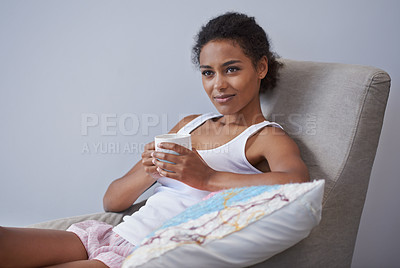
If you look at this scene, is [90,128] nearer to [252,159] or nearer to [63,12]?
[63,12]

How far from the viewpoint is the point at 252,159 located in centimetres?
122

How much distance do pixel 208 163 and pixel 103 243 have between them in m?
0.41

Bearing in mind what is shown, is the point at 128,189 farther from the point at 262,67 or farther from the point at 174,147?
the point at 262,67

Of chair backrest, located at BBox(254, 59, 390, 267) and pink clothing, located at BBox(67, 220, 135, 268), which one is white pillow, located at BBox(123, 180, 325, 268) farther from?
pink clothing, located at BBox(67, 220, 135, 268)

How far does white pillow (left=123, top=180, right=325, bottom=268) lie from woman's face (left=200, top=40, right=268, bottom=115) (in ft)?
1.61

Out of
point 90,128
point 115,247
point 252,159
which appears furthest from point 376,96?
point 90,128

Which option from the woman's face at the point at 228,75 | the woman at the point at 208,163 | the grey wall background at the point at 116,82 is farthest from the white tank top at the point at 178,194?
the grey wall background at the point at 116,82

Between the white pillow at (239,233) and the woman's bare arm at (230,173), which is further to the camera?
the woman's bare arm at (230,173)

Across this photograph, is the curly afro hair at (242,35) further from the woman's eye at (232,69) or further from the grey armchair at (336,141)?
the grey armchair at (336,141)

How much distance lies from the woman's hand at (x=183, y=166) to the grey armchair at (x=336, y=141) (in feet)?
1.02

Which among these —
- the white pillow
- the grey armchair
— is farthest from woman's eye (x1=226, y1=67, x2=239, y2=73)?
the white pillow

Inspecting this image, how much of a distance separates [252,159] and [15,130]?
1353 mm

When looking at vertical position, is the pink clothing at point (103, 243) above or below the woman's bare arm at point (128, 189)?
below

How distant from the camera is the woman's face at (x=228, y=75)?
48.0 inches
